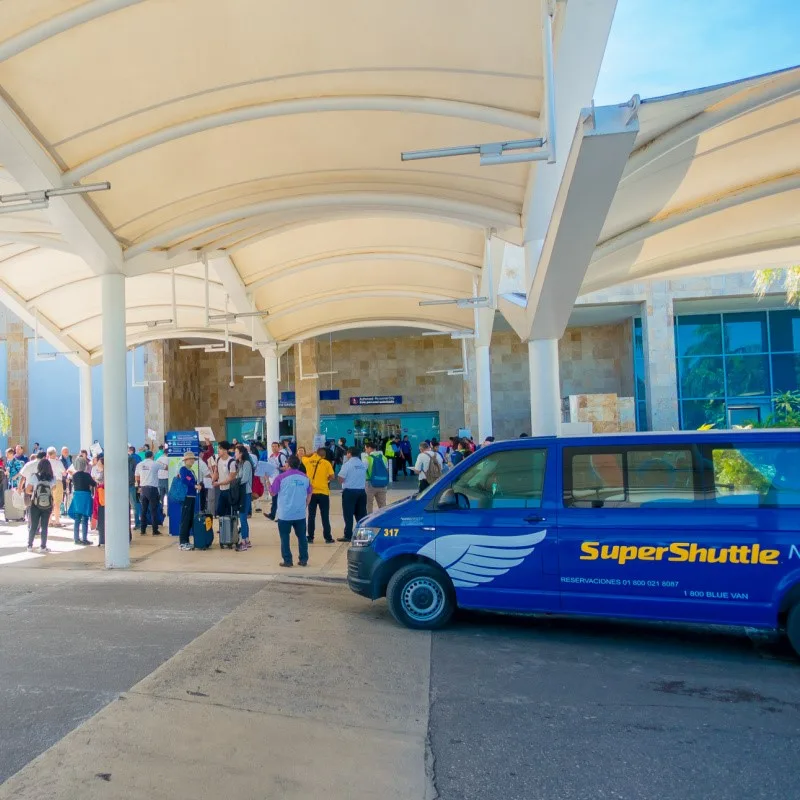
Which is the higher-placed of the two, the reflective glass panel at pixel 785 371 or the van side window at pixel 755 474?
the reflective glass panel at pixel 785 371

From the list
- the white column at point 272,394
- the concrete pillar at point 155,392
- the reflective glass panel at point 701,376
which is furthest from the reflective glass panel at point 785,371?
the concrete pillar at point 155,392

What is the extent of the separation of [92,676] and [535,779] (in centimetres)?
353

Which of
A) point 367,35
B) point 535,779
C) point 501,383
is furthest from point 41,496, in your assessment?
point 501,383

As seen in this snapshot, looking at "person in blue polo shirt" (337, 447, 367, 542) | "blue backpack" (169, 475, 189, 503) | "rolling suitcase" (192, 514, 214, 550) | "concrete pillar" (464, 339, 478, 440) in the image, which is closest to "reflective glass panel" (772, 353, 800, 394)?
"concrete pillar" (464, 339, 478, 440)

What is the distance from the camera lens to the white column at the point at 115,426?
11.4 metres

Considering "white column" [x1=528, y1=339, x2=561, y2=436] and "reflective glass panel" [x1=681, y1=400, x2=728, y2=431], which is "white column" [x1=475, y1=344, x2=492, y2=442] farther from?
"reflective glass panel" [x1=681, y1=400, x2=728, y2=431]

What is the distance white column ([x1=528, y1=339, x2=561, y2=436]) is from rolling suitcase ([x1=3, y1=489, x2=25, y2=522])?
35.3 feet

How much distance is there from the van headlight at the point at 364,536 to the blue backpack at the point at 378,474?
618 centimetres

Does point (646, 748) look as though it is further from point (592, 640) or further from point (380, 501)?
point (380, 501)

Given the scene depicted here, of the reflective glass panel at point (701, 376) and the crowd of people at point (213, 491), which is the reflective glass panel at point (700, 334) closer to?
the reflective glass panel at point (701, 376)

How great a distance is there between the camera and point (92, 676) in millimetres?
5957

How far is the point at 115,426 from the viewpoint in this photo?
11.6 m

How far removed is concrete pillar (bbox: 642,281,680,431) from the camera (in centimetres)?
2944

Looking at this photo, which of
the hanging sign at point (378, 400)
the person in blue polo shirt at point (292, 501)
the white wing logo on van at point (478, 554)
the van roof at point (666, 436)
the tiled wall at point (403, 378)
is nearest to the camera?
the van roof at point (666, 436)
